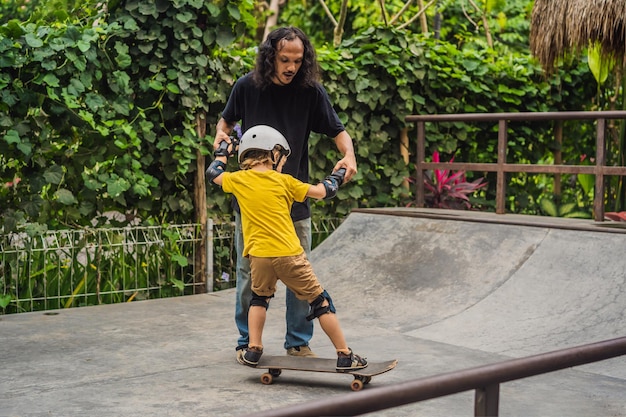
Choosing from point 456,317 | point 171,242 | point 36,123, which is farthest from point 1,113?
point 456,317

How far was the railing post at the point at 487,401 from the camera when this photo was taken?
2.01 m

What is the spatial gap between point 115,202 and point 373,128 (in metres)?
3.08

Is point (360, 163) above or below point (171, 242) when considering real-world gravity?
above

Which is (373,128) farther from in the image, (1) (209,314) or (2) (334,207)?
(1) (209,314)

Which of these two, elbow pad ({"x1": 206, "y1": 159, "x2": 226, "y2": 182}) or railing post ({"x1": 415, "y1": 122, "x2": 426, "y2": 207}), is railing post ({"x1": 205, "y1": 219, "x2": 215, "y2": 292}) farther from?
elbow pad ({"x1": 206, "y1": 159, "x2": 226, "y2": 182})

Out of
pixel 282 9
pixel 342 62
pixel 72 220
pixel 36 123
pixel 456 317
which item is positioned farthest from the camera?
→ pixel 282 9

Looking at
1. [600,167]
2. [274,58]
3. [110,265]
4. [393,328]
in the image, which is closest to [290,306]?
[274,58]

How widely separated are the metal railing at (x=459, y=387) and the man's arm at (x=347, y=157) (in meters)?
2.45

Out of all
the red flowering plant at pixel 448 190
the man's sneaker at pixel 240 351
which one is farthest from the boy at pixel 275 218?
the red flowering plant at pixel 448 190

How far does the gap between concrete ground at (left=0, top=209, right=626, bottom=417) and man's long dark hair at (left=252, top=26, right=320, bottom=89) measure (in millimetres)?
1622

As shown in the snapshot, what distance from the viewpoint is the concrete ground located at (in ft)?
14.3

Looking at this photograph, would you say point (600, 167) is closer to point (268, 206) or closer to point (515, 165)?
point (515, 165)

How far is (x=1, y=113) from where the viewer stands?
6.54 meters

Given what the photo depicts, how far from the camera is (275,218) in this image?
446 centimetres
